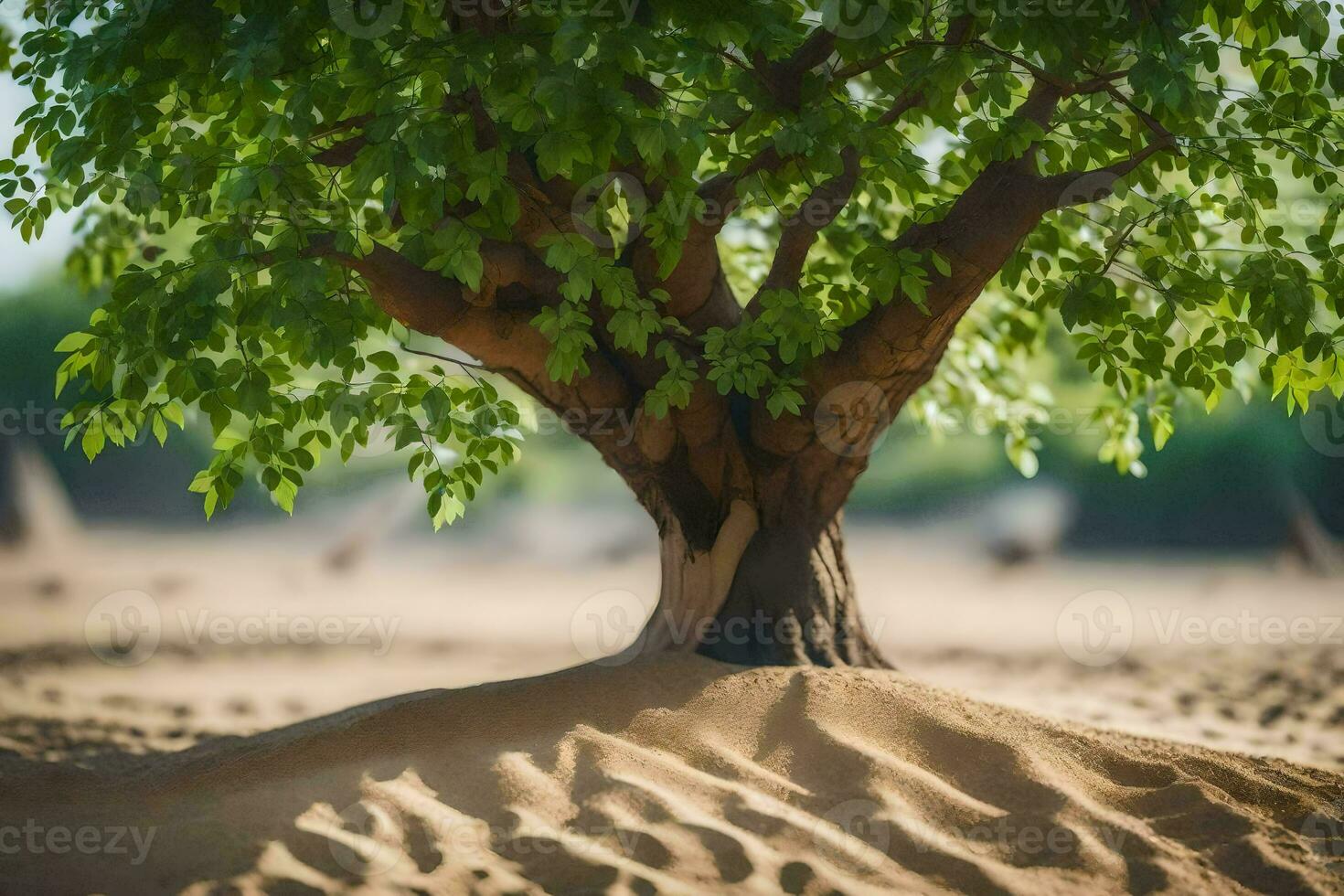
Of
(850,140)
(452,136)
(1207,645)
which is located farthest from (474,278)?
(1207,645)

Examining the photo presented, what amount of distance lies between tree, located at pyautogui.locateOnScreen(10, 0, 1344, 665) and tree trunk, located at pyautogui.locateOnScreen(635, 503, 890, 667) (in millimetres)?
14

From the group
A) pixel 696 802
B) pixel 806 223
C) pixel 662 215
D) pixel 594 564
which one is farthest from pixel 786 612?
pixel 594 564

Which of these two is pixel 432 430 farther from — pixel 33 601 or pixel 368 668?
pixel 33 601

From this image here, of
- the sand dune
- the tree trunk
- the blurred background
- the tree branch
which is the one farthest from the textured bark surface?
the blurred background

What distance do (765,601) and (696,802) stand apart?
3.84 ft

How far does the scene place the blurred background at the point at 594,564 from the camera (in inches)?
325

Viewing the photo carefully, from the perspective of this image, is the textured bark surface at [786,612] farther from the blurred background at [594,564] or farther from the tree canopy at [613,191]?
the blurred background at [594,564]

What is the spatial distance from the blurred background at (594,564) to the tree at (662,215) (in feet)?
11.4

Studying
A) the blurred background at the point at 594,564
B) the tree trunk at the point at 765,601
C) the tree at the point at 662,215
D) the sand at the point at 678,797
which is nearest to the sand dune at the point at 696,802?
the sand at the point at 678,797

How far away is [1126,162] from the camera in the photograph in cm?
366

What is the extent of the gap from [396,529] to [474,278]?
29.3 feet

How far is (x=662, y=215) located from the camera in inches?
137

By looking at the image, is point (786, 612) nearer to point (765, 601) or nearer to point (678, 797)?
point (765, 601)

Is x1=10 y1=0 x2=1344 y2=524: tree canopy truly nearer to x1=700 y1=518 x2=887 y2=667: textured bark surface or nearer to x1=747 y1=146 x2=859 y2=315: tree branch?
x1=747 y1=146 x2=859 y2=315: tree branch
